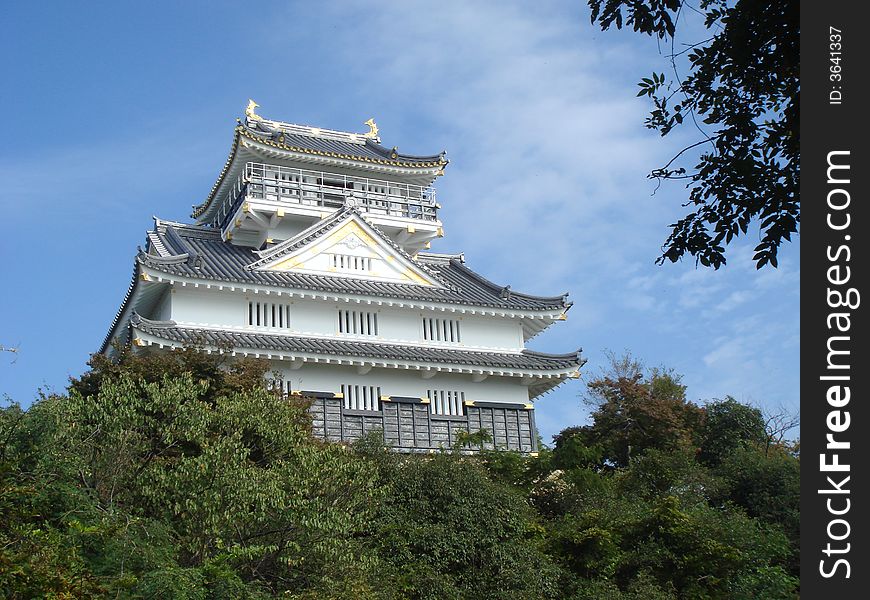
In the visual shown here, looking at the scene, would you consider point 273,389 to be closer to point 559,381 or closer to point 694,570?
point 694,570

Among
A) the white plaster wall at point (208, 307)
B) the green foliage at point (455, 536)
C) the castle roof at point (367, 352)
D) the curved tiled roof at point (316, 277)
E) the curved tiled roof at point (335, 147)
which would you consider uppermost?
the curved tiled roof at point (335, 147)

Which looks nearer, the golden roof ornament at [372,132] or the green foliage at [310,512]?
the green foliage at [310,512]

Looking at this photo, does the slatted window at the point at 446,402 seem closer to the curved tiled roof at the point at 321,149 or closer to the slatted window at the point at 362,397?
the slatted window at the point at 362,397

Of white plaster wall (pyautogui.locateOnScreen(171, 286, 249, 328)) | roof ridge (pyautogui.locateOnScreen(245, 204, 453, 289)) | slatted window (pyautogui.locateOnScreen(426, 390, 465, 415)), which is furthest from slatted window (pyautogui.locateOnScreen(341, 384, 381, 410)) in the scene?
roof ridge (pyautogui.locateOnScreen(245, 204, 453, 289))

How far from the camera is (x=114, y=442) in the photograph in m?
17.6

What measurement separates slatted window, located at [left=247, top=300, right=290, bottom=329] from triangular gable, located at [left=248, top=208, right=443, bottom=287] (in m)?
1.41

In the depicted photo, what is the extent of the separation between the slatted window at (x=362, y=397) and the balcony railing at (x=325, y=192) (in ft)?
22.8

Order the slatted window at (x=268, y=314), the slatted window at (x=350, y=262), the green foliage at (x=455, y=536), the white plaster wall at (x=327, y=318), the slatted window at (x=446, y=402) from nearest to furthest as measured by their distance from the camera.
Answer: the green foliage at (x=455, y=536)
the white plaster wall at (x=327, y=318)
the slatted window at (x=268, y=314)
the slatted window at (x=446, y=402)
the slatted window at (x=350, y=262)

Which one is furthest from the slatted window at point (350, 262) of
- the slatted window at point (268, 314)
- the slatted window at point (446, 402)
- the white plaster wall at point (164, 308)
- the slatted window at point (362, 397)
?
the white plaster wall at point (164, 308)

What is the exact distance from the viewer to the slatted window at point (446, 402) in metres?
31.4

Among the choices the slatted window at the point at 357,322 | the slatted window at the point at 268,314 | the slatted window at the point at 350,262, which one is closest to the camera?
the slatted window at the point at 268,314

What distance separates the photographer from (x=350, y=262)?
108ft

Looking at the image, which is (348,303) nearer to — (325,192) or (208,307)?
(208,307)

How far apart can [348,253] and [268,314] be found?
11.7ft
